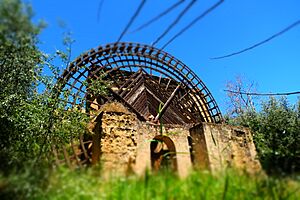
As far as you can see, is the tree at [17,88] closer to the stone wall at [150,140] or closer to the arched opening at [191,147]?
the stone wall at [150,140]

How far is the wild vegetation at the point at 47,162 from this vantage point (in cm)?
375

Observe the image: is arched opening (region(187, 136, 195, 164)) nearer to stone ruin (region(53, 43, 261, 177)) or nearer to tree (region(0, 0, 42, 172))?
stone ruin (region(53, 43, 261, 177))

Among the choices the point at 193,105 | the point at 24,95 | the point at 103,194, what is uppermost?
the point at 193,105

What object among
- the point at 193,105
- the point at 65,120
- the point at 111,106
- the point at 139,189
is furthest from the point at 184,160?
the point at 193,105

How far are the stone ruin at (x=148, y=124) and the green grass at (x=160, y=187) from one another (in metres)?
0.37

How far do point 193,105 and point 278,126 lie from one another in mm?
5155

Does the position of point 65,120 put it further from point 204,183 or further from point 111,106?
point 204,183

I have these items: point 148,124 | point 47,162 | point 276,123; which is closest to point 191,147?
point 148,124

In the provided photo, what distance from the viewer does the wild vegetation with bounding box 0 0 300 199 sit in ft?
12.3

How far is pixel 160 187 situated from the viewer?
388cm

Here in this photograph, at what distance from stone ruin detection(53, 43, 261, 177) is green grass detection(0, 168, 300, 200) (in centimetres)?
37

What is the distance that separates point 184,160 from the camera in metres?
8.67

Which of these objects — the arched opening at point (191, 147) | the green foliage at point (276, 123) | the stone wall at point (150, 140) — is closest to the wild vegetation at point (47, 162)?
the stone wall at point (150, 140)

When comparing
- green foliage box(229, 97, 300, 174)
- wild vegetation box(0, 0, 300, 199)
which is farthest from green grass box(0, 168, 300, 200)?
green foliage box(229, 97, 300, 174)
